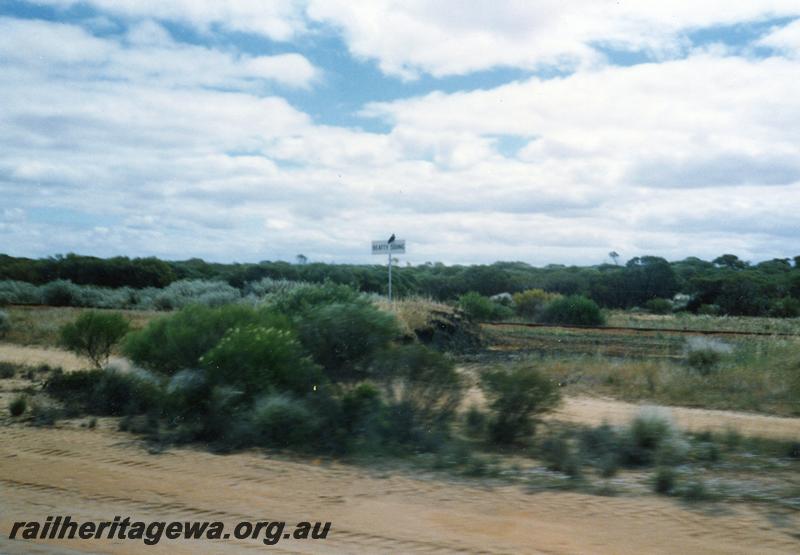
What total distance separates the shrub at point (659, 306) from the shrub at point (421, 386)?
55413 millimetres

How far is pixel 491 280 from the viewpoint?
79375 millimetres

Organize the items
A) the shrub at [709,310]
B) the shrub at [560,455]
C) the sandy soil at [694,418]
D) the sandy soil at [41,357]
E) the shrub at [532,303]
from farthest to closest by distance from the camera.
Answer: the shrub at [709,310] < the shrub at [532,303] < the sandy soil at [41,357] < the sandy soil at [694,418] < the shrub at [560,455]

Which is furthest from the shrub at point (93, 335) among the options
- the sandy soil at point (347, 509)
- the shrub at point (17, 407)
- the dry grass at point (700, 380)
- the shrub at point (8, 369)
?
the dry grass at point (700, 380)

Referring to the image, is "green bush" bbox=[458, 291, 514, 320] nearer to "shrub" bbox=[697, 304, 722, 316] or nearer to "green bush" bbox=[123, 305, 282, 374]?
"shrub" bbox=[697, 304, 722, 316]

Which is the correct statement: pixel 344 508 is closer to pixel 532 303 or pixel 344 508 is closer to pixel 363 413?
pixel 363 413

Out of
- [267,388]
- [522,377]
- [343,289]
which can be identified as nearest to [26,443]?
[267,388]

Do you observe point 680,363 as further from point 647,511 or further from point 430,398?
point 647,511

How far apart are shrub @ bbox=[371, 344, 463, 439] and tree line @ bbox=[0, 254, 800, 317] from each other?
125ft

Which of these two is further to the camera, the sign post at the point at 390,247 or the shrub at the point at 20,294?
the shrub at the point at 20,294

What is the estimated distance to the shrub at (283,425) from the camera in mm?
12695

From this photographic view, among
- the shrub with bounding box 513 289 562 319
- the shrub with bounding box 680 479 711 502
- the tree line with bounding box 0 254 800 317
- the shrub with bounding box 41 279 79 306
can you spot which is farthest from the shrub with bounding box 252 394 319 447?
the shrub with bounding box 41 279 79 306

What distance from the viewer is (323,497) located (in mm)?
9688

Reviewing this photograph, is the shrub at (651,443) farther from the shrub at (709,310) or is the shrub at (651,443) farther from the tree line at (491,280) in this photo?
the shrub at (709,310)

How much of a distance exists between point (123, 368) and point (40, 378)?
5.53m
